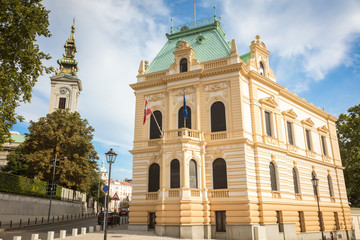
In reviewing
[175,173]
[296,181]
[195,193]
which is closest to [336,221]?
[296,181]

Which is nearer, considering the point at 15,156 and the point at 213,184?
the point at 213,184

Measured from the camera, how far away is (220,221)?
25.0m

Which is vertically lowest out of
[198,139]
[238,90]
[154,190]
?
[154,190]

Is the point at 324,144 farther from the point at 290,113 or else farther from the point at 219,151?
the point at 219,151

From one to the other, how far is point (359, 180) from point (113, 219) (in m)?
33.1

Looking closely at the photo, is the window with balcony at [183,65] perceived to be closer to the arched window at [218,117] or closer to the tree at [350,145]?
the arched window at [218,117]

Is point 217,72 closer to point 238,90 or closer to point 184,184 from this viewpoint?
point 238,90

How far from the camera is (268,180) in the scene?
26.4 m

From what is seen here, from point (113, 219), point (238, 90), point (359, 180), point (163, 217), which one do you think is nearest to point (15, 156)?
point (113, 219)

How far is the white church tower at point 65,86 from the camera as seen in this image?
78875 millimetres

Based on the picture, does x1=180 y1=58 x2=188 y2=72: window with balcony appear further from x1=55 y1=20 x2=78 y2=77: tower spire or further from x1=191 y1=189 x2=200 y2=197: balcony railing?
x1=55 y1=20 x2=78 y2=77: tower spire

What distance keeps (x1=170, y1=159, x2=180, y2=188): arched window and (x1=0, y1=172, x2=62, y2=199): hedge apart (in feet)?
64.9

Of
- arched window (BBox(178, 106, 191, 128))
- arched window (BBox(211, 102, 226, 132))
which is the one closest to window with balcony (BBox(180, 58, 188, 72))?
arched window (BBox(178, 106, 191, 128))

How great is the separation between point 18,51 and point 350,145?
45208 mm
